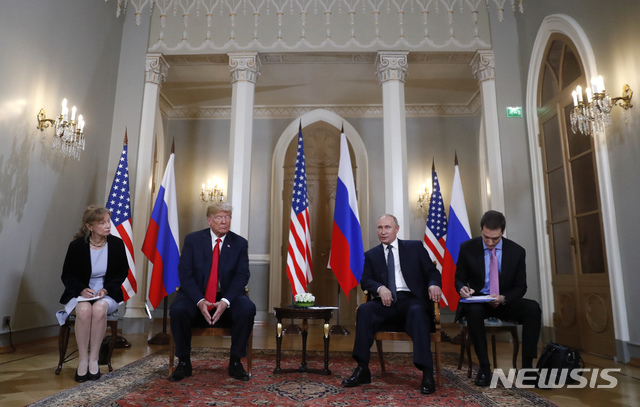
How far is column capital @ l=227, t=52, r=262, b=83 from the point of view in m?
6.21

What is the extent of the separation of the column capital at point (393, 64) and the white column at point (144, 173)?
3.17m

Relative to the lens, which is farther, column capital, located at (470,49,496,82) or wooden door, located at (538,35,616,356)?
column capital, located at (470,49,496,82)

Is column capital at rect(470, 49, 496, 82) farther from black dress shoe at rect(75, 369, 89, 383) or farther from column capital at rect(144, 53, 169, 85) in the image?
black dress shoe at rect(75, 369, 89, 383)

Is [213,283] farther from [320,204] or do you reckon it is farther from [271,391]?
[320,204]

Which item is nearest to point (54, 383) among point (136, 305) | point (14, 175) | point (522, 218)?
point (14, 175)

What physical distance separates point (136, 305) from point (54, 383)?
2957 millimetres

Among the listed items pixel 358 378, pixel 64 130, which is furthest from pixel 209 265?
pixel 64 130

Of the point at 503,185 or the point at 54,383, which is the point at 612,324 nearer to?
the point at 503,185

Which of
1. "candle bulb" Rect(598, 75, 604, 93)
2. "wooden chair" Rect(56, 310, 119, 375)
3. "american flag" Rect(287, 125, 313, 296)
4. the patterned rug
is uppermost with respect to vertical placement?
"candle bulb" Rect(598, 75, 604, 93)

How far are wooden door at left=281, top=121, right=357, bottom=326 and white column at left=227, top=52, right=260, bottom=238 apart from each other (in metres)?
2.33

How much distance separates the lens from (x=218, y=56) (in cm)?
634

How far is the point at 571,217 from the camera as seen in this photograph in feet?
15.6

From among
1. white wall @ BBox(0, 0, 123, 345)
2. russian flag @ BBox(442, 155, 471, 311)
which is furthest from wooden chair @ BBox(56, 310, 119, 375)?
russian flag @ BBox(442, 155, 471, 311)

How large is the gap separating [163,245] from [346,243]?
220cm
